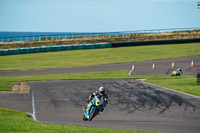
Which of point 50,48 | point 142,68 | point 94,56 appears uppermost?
point 50,48

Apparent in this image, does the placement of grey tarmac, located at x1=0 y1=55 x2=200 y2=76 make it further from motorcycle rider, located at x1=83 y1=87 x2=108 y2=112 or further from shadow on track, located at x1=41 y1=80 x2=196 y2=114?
motorcycle rider, located at x1=83 y1=87 x2=108 y2=112

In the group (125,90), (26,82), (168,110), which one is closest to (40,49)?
Result: (26,82)

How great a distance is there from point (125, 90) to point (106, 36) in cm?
5347

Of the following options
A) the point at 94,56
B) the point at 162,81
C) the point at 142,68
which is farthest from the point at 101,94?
the point at 94,56

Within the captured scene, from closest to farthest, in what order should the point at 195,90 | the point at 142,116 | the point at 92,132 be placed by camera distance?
1. the point at 92,132
2. the point at 142,116
3. the point at 195,90

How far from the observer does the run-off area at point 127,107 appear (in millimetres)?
17234

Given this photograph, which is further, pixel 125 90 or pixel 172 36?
pixel 172 36

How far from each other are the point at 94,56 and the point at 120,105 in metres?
38.0

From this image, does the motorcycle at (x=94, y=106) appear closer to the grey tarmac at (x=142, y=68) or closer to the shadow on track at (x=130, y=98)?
the shadow on track at (x=130, y=98)

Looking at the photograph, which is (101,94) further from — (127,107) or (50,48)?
(50,48)

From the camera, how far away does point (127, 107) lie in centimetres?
2156

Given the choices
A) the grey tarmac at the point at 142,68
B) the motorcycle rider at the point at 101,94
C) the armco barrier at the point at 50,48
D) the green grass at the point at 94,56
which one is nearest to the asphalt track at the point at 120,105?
the motorcycle rider at the point at 101,94

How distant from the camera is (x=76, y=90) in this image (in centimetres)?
2911

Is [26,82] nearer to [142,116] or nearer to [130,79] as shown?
[130,79]
